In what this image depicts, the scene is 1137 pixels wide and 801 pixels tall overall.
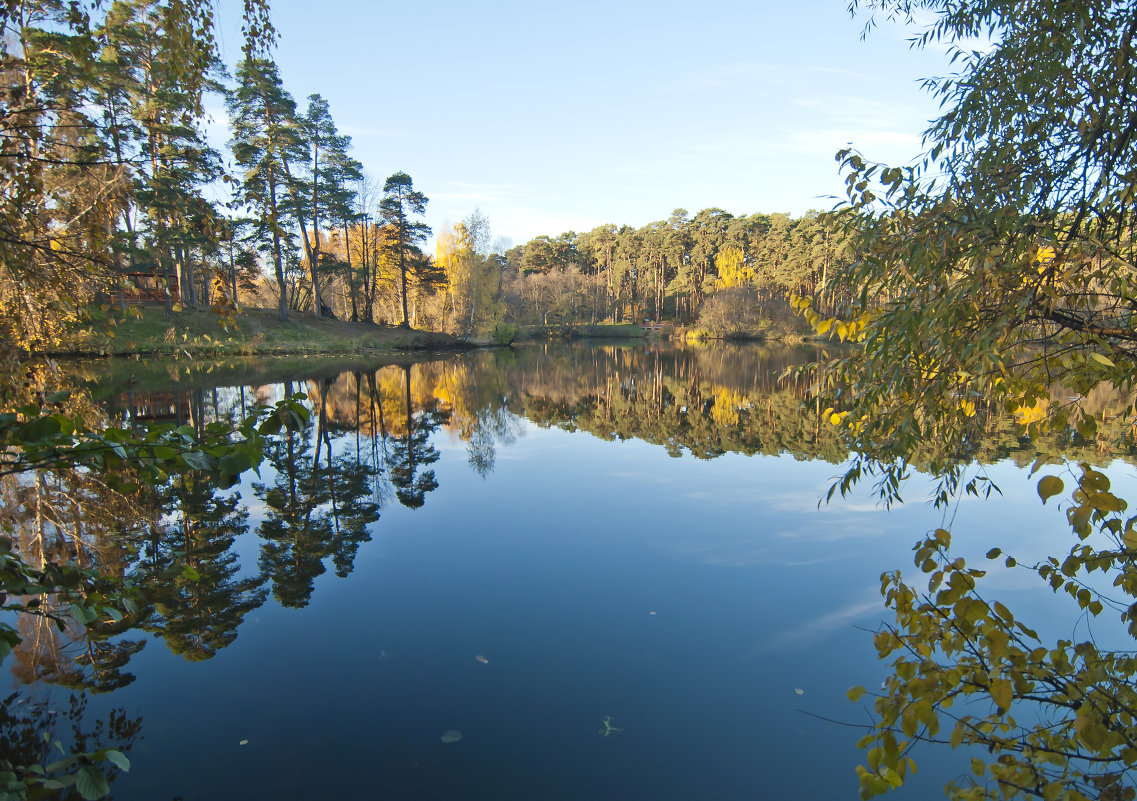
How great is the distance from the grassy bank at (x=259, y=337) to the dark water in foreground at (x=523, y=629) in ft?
62.1

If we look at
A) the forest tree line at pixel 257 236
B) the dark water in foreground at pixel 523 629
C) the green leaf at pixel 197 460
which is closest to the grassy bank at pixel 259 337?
the forest tree line at pixel 257 236

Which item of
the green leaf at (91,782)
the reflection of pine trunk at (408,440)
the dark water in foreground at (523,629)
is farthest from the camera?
the reflection of pine trunk at (408,440)

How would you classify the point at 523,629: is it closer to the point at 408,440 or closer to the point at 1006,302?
the point at 1006,302

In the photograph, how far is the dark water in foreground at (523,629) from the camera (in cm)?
411

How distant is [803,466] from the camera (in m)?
12.1

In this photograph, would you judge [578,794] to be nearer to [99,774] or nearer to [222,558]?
[99,774]

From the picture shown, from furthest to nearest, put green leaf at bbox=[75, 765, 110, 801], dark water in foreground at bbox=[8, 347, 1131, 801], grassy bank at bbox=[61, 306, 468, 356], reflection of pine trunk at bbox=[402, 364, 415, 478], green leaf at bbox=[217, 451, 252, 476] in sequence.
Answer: grassy bank at bbox=[61, 306, 468, 356] < reflection of pine trunk at bbox=[402, 364, 415, 478] < dark water in foreground at bbox=[8, 347, 1131, 801] < green leaf at bbox=[217, 451, 252, 476] < green leaf at bbox=[75, 765, 110, 801]

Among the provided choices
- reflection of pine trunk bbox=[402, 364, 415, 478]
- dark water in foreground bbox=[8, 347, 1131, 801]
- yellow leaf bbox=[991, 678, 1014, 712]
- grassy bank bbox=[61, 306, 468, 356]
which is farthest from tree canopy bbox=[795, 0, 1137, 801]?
grassy bank bbox=[61, 306, 468, 356]

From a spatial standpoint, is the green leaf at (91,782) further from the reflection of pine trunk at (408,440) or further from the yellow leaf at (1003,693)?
the reflection of pine trunk at (408,440)

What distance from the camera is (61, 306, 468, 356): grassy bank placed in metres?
28.5

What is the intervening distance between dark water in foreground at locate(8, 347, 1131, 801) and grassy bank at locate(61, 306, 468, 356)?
18.9 m

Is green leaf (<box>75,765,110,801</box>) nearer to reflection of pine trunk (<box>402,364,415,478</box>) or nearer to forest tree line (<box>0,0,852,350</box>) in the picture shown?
forest tree line (<box>0,0,852,350</box>)

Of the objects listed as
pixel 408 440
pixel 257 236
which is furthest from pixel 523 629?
pixel 257 236

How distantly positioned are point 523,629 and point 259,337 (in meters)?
32.8
